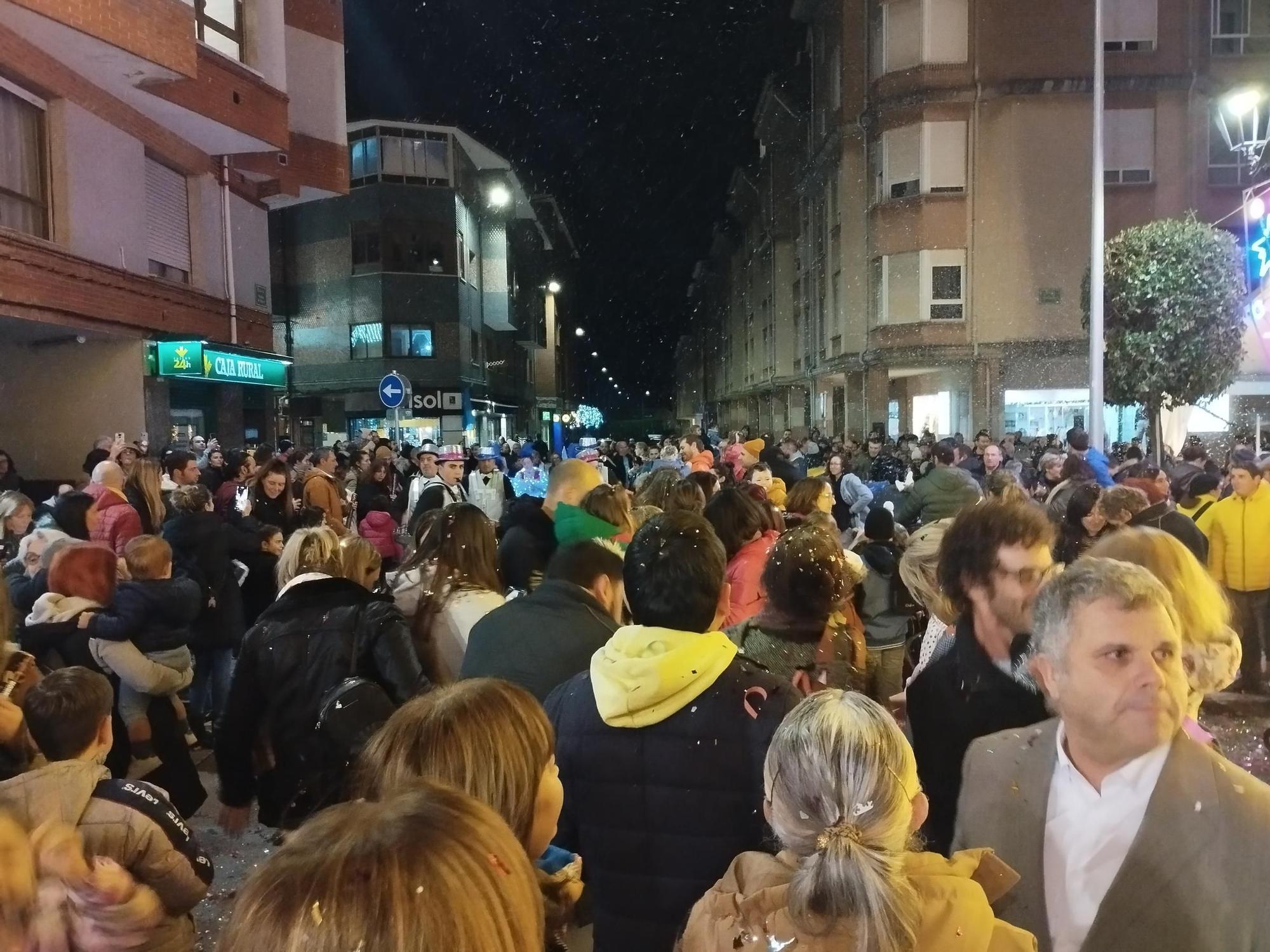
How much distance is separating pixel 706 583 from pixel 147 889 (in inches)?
65.5

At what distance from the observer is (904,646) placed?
5230 mm

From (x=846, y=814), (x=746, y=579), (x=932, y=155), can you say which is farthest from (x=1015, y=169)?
(x=846, y=814)

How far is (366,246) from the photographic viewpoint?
3334 cm

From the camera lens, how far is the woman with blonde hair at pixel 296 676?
3670 mm

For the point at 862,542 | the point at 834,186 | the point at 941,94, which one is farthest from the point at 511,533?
the point at 834,186

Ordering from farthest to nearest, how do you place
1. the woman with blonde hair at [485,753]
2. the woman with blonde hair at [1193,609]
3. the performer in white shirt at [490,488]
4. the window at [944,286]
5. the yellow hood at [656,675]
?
the window at [944,286]
the performer in white shirt at [490,488]
the yellow hood at [656,675]
the woman with blonde hair at [1193,609]
the woman with blonde hair at [485,753]

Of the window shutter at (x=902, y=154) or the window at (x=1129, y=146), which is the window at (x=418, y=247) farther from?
the window at (x=1129, y=146)

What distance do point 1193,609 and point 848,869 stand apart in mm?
1532

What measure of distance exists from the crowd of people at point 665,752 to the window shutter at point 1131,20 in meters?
26.6

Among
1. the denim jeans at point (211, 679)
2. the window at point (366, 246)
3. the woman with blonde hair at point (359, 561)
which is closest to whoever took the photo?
the woman with blonde hair at point (359, 561)

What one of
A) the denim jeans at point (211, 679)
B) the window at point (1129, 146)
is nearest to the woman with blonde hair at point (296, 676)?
the denim jeans at point (211, 679)

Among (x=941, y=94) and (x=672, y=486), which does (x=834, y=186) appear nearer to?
(x=941, y=94)

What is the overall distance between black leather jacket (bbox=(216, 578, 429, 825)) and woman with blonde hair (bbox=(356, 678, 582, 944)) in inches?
70.7

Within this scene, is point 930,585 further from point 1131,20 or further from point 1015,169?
point 1131,20
